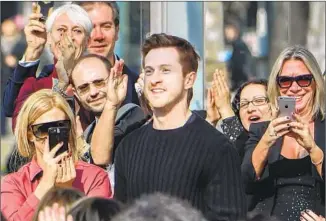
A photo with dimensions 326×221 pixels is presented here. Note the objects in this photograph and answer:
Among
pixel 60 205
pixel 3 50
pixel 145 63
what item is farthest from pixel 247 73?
pixel 60 205

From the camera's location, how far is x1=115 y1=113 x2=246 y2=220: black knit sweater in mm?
3836

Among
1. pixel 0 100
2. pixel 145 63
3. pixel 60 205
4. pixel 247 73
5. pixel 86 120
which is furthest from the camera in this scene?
pixel 247 73

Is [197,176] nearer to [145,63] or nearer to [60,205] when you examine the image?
[145,63]

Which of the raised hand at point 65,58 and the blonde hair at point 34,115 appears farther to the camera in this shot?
the raised hand at point 65,58

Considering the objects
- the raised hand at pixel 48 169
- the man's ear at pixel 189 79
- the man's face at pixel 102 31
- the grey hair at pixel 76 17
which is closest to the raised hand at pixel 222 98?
the man's face at pixel 102 31

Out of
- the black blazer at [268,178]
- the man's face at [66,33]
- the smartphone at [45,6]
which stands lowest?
the black blazer at [268,178]

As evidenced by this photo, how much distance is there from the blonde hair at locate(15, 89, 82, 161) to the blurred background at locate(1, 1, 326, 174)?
172 centimetres

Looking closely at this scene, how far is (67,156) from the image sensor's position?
4152 millimetres

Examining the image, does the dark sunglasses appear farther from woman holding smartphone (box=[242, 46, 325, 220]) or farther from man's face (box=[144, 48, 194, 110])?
woman holding smartphone (box=[242, 46, 325, 220])

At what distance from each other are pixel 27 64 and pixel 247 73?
2213 mm

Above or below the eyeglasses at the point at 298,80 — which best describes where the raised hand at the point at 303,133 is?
below

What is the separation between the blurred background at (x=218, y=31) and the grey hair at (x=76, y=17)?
3.33ft

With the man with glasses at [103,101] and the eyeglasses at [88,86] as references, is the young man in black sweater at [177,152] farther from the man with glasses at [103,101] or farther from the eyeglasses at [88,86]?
the eyeglasses at [88,86]

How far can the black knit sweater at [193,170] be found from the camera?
3.84m
